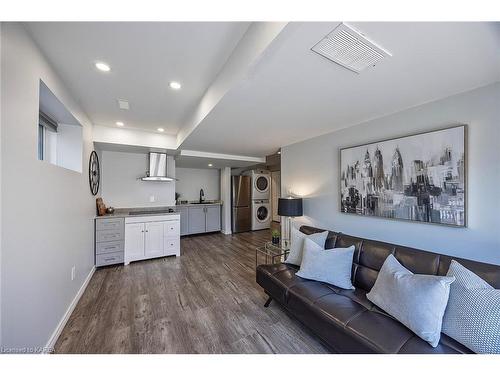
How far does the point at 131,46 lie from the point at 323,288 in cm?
256

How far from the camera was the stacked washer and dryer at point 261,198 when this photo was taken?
6.14 metres

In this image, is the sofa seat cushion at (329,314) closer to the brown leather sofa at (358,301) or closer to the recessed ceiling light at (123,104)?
the brown leather sofa at (358,301)

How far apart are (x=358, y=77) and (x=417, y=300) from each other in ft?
5.37

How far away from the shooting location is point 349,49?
115 centimetres

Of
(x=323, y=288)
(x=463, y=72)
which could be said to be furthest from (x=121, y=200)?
(x=463, y=72)

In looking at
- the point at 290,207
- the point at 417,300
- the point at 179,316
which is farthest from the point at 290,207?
the point at 179,316

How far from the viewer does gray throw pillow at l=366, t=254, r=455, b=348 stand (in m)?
1.14

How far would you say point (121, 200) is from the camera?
13.0ft

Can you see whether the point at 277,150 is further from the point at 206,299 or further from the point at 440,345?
the point at 440,345

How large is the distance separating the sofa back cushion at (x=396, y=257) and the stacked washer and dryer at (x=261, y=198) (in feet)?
13.1

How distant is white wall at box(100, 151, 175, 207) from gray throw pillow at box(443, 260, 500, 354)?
464 cm

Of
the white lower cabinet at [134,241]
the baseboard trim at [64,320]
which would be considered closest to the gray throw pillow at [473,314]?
the baseboard trim at [64,320]

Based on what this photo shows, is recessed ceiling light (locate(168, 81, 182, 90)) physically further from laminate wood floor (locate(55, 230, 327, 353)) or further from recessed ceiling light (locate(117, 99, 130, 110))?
laminate wood floor (locate(55, 230, 327, 353))

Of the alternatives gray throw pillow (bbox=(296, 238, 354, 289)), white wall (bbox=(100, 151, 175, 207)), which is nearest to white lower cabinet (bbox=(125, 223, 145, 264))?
white wall (bbox=(100, 151, 175, 207))
